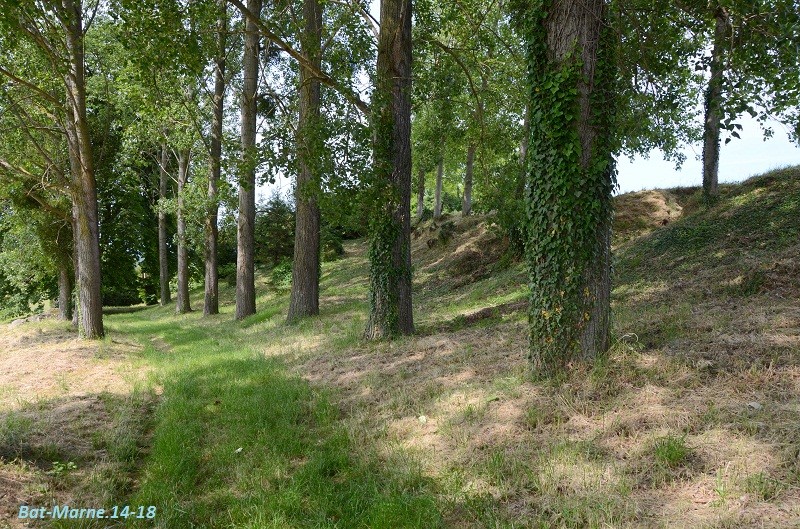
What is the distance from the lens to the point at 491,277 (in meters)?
16.5

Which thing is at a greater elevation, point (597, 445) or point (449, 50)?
point (449, 50)

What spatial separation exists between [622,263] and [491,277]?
4750 mm

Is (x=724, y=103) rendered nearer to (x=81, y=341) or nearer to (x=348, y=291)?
(x=81, y=341)

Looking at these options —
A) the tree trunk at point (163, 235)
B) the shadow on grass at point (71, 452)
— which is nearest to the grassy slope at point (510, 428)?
the shadow on grass at point (71, 452)

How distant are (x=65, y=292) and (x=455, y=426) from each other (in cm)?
1891

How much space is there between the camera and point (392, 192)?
906cm

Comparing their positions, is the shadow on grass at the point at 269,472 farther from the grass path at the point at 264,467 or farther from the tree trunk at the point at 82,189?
the tree trunk at the point at 82,189

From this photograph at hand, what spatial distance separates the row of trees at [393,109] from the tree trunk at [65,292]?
0.24ft

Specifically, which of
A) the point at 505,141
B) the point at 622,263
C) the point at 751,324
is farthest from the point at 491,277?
the point at 751,324

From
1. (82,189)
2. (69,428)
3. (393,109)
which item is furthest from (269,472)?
(82,189)

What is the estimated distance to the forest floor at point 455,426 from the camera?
3.55 m

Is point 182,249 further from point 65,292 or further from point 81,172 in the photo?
point 81,172

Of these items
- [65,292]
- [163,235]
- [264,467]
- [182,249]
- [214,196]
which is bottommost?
[264,467]

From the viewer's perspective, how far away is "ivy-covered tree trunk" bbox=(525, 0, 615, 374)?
209 inches
